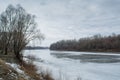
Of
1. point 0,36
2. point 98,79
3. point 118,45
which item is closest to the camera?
point 98,79

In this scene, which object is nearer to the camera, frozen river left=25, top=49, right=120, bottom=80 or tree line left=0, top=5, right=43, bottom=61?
frozen river left=25, top=49, right=120, bottom=80

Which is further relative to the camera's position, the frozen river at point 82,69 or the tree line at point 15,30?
the tree line at point 15,30

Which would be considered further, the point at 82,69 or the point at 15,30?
the point at 15,30

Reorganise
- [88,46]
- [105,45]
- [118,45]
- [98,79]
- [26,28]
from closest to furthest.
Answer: [98,79], [26,28], [118,45], [105,45], [88,46]

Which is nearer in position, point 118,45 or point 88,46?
point 118,45

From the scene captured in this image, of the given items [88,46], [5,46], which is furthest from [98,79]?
[88,46]

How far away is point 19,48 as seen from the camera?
34312 millimetres

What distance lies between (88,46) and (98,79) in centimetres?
10054

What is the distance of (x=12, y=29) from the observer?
3809 centimetres

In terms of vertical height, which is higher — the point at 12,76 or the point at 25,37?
the point at 25,37

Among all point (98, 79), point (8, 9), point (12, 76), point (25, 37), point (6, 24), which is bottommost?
point (98, 79)

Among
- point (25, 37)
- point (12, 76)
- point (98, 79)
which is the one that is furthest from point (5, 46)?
point (12, 76)

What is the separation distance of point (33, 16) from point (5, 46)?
820 centimetres

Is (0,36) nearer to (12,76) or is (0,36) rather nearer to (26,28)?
(26,28)
